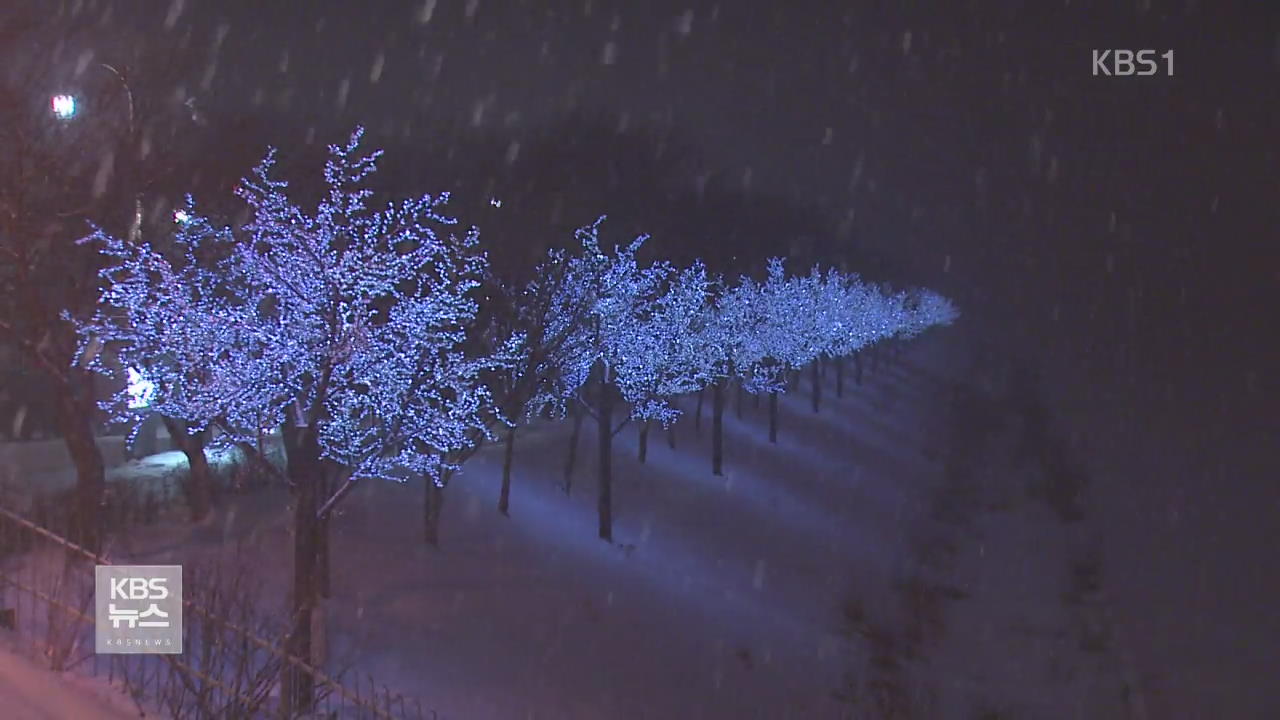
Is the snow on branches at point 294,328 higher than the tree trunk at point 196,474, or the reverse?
the snow on branches at point 294,328

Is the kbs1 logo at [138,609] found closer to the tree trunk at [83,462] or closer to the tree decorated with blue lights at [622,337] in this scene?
the tree trunk at [83,462]

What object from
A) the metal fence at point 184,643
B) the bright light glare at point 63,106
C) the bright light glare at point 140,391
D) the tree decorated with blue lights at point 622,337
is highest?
the bright light glare at point 63,106

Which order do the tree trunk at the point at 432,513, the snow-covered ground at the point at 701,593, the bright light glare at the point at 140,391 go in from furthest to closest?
the tree trunk at the point at 432,513
the snow-covered ground at the point at 701,593
the bright light glare at the point at 140,391

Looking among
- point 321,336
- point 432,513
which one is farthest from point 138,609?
point 432,513

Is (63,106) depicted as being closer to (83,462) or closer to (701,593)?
(83,462)

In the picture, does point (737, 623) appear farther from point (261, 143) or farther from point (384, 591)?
point (261, 143)

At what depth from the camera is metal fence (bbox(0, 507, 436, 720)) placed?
660 cm

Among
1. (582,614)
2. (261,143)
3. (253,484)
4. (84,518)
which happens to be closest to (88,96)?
(261,143)

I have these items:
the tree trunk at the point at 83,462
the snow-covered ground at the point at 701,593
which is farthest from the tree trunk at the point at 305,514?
the tree trunk at the point at 83,462

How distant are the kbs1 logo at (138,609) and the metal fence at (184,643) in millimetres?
147

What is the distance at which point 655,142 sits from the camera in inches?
Answer: 1103

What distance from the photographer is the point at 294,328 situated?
11180 mm

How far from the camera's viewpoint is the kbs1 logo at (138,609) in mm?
6930

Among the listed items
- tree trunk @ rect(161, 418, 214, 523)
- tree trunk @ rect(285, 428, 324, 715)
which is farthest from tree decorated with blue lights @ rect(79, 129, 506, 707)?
tree trunk @ rect(161, 418, 214, 523)
